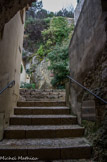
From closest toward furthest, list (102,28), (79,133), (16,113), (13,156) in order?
(13,156), (102,28), (79,133), (16,113)

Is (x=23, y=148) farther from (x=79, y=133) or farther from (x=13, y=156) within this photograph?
(x=79, y=133)


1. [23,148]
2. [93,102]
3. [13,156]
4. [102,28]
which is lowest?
[13,156]

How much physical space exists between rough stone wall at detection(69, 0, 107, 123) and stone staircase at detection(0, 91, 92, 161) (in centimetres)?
40

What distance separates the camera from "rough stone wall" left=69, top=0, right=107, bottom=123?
5.46ft

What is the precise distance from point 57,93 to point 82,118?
78.9 inches

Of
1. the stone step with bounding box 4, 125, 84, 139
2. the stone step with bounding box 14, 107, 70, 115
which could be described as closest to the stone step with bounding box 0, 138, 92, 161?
the stone step with bounding box 4, 125, 84, 139

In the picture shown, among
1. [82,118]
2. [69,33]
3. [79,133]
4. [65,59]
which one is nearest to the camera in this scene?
[79,133]

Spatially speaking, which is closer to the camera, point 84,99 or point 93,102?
point 93,102

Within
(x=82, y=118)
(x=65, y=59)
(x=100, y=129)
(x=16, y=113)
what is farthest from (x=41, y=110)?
(x=65, y=59)

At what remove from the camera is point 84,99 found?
2.05m

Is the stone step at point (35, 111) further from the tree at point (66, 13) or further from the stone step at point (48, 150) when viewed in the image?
the tree at point (66, 13)

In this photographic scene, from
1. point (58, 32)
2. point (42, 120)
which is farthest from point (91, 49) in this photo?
point (58, 32)

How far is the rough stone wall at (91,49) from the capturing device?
65.5 inches

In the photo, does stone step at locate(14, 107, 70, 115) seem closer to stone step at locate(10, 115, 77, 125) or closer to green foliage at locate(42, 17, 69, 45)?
stone step at locate(10, 115, 77, 125)
